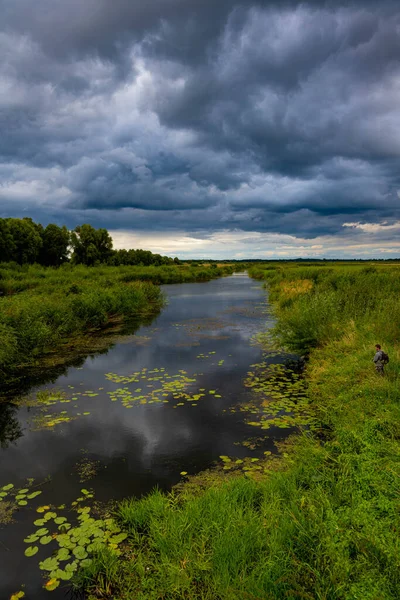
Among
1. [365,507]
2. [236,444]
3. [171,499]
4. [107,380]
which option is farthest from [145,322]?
[365,507]

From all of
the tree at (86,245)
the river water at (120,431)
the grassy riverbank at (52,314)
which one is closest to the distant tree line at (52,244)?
the tree at (86,245)

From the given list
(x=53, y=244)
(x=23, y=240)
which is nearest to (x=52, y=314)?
(x=23, y=240)

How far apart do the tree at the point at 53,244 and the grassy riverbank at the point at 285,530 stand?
69.2 meters

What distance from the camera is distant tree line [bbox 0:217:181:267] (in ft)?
182

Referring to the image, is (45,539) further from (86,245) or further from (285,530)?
(86,245)

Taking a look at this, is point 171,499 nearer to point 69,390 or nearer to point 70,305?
point 69,390

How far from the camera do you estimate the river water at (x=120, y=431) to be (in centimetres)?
635

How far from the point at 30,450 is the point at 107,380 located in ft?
15.7

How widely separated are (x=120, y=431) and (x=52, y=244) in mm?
68378

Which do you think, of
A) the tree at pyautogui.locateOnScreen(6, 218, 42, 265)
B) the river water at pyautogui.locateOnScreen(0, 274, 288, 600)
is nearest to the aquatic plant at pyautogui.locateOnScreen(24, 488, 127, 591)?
the river water at pyautogui.locateOnScreen(0, 274, 288, 600)

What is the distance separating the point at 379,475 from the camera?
5398 millimetres

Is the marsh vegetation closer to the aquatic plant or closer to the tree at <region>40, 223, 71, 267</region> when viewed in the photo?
the aquatic plant

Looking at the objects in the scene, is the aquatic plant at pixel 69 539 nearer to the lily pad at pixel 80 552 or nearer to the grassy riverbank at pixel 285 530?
the lily pad at pixel 80 552

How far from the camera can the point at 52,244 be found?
229ft
